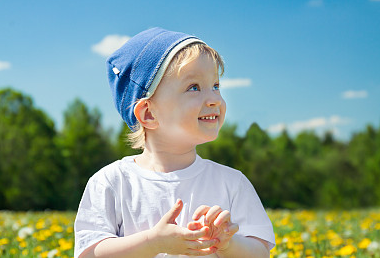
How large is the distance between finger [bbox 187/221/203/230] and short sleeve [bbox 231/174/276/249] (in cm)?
31

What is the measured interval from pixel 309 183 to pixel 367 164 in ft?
8.70

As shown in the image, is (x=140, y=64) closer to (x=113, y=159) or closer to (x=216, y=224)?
(x=216, y=224)

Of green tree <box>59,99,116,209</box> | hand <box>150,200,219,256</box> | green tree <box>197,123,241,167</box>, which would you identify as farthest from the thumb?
green tree <box>197,123,241,167</box>

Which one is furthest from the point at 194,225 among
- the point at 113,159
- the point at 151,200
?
the point at 113,159

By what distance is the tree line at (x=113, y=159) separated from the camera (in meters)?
17.3

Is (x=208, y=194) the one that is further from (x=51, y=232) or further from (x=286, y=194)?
(x=286, y=194)

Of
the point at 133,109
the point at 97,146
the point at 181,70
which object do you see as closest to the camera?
the point at 181,70

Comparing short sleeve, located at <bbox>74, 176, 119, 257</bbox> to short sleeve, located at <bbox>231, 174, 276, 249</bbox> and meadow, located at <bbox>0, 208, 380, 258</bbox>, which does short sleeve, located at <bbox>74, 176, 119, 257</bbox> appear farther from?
meadow, located at <bbox>0, 208, 380, 258</bbox>

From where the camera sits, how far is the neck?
1926 millimetres

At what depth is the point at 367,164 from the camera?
20.0m

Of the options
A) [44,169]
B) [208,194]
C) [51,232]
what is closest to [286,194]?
[44,169]

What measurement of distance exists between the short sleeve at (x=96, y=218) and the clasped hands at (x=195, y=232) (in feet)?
0.83

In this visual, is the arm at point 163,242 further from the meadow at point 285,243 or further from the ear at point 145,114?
the meadow at point 285,243

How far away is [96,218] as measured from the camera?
6.05ft
